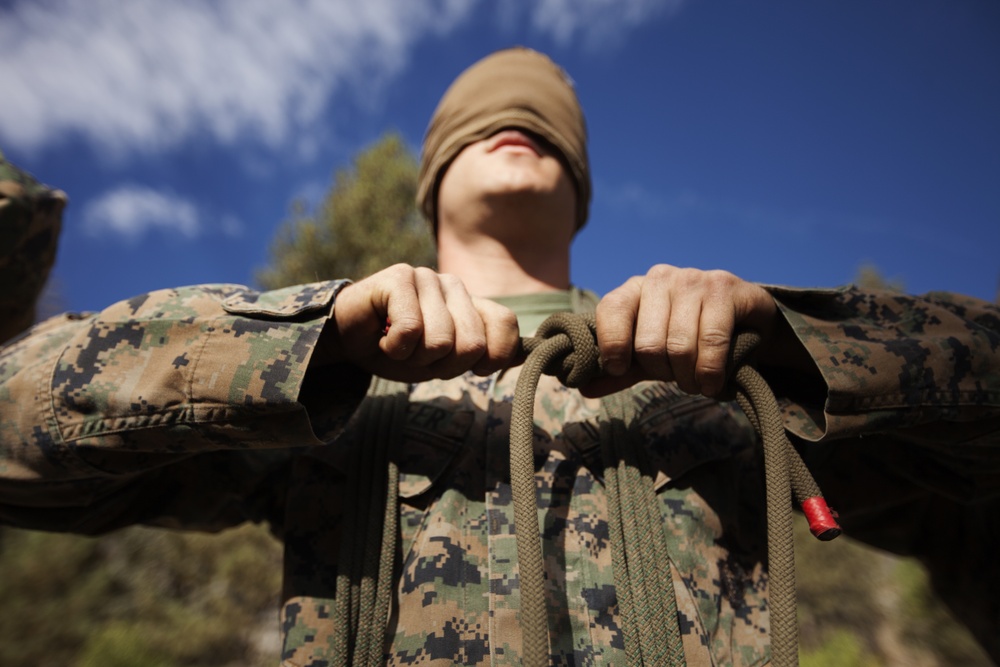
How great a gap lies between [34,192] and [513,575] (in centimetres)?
161

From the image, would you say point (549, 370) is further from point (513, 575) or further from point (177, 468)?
point (177, 468)

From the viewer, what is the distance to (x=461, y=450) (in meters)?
1.28

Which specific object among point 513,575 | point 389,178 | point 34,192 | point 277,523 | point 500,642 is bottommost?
point 500,642

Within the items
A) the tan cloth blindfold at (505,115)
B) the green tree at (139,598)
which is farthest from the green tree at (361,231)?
the tan cloth blindfold at (505,115)

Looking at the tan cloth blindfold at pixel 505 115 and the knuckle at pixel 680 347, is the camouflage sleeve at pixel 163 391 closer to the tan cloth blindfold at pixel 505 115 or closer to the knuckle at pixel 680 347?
the knuckle at pixel 680 347

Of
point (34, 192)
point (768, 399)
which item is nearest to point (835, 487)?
point (768, 399)

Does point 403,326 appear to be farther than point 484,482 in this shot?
No

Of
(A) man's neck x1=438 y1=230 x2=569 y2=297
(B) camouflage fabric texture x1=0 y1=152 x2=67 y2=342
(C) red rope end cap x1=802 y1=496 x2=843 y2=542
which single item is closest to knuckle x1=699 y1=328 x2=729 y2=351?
(C) red rope end cap x1=802 y1=496 x2=843 y2=542

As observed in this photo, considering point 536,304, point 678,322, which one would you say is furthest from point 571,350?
point 536,304

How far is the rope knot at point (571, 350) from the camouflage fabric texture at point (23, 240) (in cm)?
141

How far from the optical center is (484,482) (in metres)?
1.26

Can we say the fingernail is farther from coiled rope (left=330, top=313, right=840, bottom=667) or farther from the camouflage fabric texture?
the camouflage fabric texture

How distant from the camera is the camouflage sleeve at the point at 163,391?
1021 mm

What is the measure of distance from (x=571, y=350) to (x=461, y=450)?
0.33 meters
